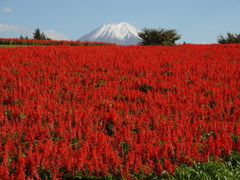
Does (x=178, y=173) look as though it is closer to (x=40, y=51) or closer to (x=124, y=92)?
(x=124, y=92)

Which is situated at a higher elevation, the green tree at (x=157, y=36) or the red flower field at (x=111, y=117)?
the green tree at (x=157, y=36)

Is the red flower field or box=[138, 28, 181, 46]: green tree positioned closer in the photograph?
the red flower field

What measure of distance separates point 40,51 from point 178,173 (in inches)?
472

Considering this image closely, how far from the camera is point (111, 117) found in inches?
264

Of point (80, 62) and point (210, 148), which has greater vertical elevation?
point (80, 62)

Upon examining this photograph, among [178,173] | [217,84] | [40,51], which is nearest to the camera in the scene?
[178,173]

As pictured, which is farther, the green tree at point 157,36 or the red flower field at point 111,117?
the green tree at point 157,36

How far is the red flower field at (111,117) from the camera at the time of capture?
4.83 meters

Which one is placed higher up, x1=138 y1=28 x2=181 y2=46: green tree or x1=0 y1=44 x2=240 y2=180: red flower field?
x1=138 y1=28 x2=181 y2=46: green tree

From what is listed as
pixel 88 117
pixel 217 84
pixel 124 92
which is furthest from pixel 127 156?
pixel 217 84

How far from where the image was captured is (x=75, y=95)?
27.5 ft

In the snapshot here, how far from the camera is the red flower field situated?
4832 millimetres

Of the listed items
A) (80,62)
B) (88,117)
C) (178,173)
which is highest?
(80,62)

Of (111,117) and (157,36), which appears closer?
(111,117)
